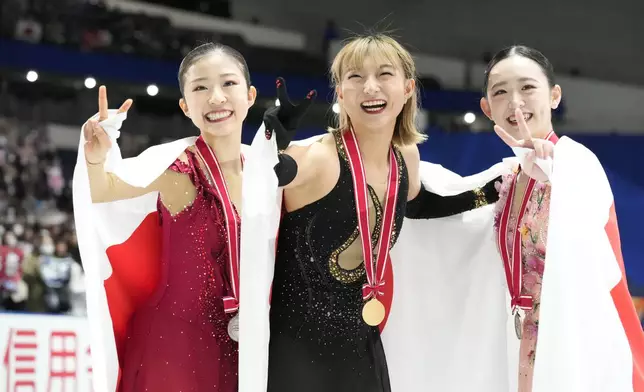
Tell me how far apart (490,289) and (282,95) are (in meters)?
1.39

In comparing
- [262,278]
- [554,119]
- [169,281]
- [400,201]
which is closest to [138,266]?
[169,281]

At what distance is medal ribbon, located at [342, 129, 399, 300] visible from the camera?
279cm

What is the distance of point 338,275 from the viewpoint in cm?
282

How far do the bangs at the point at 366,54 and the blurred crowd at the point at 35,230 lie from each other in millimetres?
6267

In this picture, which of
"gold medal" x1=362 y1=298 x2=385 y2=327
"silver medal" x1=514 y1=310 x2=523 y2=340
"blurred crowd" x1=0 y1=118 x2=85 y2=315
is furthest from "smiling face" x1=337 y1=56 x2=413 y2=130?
"blurred crowd" x1=0 y1=118 x2=85 y2=315

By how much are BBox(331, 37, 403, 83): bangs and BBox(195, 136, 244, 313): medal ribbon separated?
542 mm

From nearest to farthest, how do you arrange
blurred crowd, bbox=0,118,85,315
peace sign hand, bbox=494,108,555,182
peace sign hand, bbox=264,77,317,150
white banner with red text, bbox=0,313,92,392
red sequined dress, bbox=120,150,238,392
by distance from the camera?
peace sign hand, bbox=264,77,317,150
peace sign hand, bbox=494,108,555,182
red sequined dress, bbox=120,150,238,392
white banner with red text, bbox=0,313,92,392
blurred crowd, bbox=0,118,85,315

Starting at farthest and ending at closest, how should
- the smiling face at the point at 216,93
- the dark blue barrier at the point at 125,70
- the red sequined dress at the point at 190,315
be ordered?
1. the dark blue barrier at the point at 125,70
2. the smiling face at the point at 216,93
3. the red sequined dress at the point at 190,315

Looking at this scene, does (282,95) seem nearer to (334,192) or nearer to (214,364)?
(334,192)

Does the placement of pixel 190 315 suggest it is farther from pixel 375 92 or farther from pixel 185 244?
pixel 375 92

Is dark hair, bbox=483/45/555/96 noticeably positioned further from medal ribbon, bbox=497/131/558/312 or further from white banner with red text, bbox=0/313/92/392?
white banner with red text, bbox=0/313/92/392

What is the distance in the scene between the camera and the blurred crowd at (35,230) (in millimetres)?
8570

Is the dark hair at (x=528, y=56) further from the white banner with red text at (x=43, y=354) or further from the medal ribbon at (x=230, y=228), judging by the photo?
the white banner with red text at (x=43, y=354)

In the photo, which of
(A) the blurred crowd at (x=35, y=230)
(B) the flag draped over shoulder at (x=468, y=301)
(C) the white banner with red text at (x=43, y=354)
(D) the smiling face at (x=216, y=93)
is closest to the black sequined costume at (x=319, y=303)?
(B) the flag draped over shoulder at (x=468, y=301)
